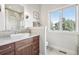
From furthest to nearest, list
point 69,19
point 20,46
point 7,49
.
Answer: point 69,19
point 20,46
point 7,49

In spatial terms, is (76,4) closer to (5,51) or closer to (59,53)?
(59,53)

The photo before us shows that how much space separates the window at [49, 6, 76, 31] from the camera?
61.3 inches

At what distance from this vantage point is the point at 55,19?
1596 mm

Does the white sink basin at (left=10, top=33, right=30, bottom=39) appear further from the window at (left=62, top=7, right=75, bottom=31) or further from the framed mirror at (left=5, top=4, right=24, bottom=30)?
the window at (left=62, top=7, right=75, bottom=31)

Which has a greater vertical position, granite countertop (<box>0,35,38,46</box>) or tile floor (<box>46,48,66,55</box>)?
granite countertop (<box>0,35,38,46</box>)

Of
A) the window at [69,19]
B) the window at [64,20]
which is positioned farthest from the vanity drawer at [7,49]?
the window at [69,19]

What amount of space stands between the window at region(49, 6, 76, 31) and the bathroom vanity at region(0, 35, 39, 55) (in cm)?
40

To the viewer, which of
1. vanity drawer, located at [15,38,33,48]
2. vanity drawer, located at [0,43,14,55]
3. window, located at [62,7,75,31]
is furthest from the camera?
window, located at [62,7,75,31]

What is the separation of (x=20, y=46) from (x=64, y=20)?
0.87m

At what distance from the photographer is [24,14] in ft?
→ 5.41

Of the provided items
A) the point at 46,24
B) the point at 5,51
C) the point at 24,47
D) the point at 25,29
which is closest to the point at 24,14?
the point at 25,29

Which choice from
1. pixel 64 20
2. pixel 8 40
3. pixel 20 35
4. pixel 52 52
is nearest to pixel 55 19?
pixel 64 20

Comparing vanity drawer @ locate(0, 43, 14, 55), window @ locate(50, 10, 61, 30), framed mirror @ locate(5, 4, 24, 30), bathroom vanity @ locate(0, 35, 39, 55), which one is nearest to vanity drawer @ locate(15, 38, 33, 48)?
bathroom vanity @ locate(0, 35, 39, 55)

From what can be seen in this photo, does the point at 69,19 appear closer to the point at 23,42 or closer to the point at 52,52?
the point at 52,52
